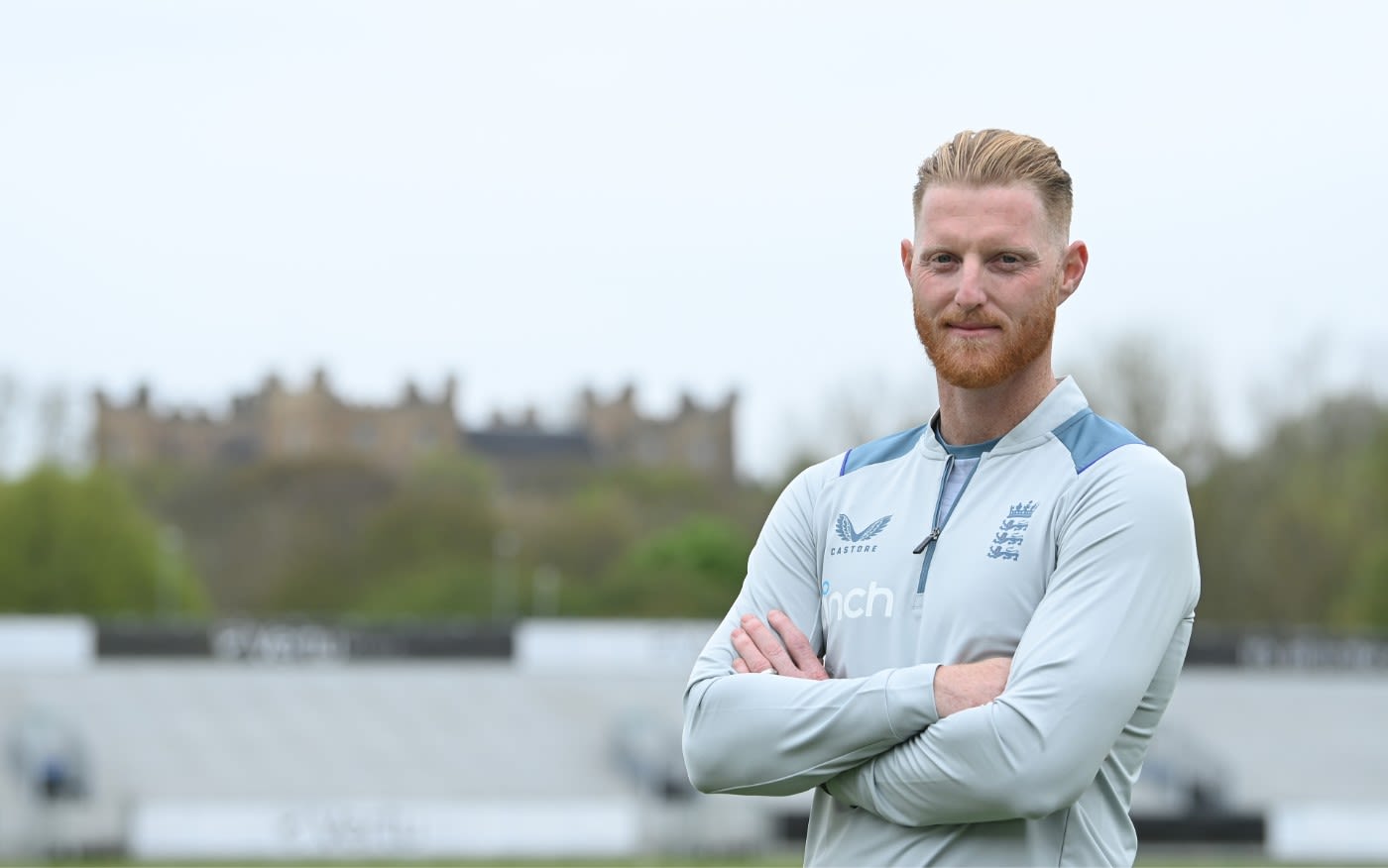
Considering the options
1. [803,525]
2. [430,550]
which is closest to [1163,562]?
[803,525]

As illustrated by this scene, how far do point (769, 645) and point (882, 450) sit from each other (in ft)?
1.16

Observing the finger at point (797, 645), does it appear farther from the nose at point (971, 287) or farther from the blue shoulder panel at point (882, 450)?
the nose at point (971, 287)

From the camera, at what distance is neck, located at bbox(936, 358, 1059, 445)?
2.70 metres

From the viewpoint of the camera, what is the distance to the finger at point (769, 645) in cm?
280

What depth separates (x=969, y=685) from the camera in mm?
2562

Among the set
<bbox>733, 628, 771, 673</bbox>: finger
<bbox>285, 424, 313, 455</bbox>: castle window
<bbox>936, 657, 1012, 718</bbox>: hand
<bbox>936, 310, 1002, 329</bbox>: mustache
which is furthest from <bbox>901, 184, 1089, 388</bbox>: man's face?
<bbox>285, 424, 313, 455</bbox>: castle window

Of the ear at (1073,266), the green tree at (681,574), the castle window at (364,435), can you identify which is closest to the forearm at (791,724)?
the ear at (1073,266)

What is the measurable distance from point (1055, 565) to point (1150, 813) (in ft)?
74.4

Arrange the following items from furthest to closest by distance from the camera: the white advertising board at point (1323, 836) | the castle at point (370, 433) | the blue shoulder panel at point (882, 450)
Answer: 1. the castle at point (370, 433)
2. the white advertising board at point (1323, 836)
3. the blue shoulder panel at point (882, 450)

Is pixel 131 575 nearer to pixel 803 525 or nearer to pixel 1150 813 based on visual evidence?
pixel 1150 813

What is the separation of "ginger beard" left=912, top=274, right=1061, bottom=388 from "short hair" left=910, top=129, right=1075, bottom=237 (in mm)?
112

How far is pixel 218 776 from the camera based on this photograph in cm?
2980

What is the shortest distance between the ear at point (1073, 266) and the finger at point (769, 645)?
2.18ft

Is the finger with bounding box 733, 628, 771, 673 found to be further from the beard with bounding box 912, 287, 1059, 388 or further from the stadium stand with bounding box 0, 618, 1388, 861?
the stadium stand with bounding box 0, 618, 1388, 861
